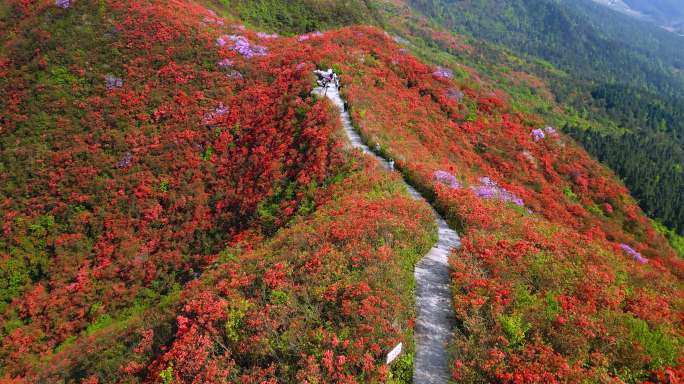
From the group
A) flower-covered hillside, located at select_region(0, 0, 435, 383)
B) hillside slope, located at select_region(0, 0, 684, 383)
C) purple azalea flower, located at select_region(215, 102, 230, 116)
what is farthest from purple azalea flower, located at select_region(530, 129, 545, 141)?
purple azalea flower, located at select_region(215, 102, 230, 116)

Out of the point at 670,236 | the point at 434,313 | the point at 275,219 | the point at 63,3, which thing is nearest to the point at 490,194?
the point at 434,313

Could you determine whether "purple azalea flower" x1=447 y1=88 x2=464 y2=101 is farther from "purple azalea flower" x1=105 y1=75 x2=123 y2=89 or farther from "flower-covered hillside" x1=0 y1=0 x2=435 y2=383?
"purple azalea flower" x1=105 y1=75 x2=123 y2=89

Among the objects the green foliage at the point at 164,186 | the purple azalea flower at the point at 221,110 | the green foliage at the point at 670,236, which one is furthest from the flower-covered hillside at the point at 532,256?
the green foliage at the point at 670,236

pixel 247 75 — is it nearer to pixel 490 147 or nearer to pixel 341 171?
pixel 341 171

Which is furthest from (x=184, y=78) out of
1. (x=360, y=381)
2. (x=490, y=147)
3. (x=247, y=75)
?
(x=360, y=381)

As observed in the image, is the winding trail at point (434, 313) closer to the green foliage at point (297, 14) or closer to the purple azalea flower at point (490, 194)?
the purple azalea flower at point (490, 194)
